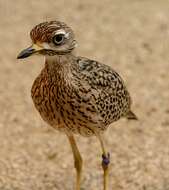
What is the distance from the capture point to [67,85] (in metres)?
4.07

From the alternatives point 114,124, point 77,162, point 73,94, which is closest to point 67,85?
point 73,94

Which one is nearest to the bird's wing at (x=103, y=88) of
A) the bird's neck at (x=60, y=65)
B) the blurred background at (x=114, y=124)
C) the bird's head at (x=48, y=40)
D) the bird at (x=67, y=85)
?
the bird at (x=67, y=85)

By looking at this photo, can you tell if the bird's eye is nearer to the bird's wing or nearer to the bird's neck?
the bird's neck

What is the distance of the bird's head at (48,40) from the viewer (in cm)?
386

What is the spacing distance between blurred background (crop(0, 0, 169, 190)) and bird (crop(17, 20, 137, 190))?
983 mm

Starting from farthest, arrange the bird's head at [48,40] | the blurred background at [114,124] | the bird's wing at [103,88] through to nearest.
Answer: the blurred background at [114,124]
the bird's wing at [103,88]
the bird's head at [48,40]

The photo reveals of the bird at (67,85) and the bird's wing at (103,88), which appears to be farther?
the bird's wing at (103,88)

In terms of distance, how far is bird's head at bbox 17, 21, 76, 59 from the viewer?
12.7 feet

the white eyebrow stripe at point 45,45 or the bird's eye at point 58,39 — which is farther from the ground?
the bird's eye at point 58,39

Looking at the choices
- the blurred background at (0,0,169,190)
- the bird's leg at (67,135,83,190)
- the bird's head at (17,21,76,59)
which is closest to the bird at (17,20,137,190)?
the bird's head at (17,21,76,59)

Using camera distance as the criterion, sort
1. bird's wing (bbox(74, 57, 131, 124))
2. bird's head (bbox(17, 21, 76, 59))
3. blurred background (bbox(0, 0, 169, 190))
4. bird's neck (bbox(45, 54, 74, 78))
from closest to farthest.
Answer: bird's head (bbox(17, 21, 76, 59)) → bird's neck (bbox(45, 54, 74, 78)) → bird's wing (bbox(74, 57, 131, 124)) → blurred background (bbox(0, 0, 169, 190))

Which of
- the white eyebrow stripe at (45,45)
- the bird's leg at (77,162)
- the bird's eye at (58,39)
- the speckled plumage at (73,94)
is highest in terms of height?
the bird's eye at (58,39)

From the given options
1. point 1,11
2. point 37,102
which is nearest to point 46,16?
point 1,11

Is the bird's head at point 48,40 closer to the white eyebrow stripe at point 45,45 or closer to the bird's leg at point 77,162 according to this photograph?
the white eyebrow stripe at point 45,45
